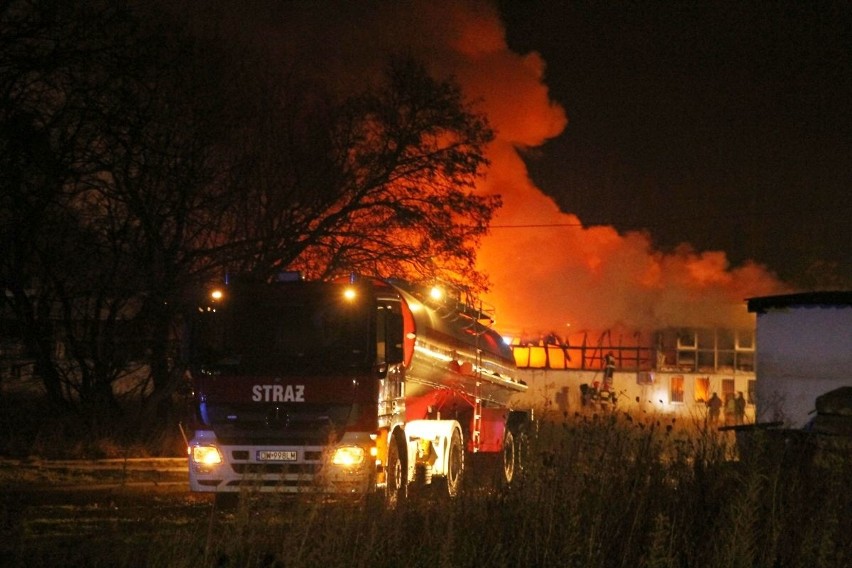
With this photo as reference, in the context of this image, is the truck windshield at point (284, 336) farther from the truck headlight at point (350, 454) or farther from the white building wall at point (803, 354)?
the white building wall at point (803, 354)

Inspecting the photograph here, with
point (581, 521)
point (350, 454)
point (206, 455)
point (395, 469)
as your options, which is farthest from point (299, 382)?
point (581, 521)

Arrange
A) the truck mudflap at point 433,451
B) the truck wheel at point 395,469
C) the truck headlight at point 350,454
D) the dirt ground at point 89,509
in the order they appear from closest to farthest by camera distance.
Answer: the dirt ground at point 89,509
the truck headlight at point 350,454
the truck wheel at point 395,469
the truck mudflap at point 433,451

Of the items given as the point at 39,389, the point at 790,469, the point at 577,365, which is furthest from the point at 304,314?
the point at 577,365

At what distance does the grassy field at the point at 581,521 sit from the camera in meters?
6.99

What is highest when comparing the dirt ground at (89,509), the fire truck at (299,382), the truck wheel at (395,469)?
the fire truck at (299,382)

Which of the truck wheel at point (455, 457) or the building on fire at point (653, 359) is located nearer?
the truck wheel at point (455, 457)

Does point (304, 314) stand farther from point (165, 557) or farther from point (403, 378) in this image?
point (165, 557)

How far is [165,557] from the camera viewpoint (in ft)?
24.5

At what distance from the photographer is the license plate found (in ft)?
41.4

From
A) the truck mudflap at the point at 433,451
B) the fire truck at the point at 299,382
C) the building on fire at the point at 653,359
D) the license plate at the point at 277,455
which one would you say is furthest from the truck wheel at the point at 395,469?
the building on fire at the point at 653,359

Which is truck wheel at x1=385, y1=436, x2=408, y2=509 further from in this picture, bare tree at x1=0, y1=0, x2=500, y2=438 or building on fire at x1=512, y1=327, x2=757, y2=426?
building on fire at x1=512, y1=327, x2=757, y2=426

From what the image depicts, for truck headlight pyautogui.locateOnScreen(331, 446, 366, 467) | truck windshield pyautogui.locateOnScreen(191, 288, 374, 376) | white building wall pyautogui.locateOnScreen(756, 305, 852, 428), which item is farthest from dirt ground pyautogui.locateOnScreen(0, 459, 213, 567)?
white building wall pyautogui.locateOnScreen(756, 305, 852, 428)

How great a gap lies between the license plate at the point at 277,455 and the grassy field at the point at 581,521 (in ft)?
8.18

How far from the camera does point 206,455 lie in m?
12.9
